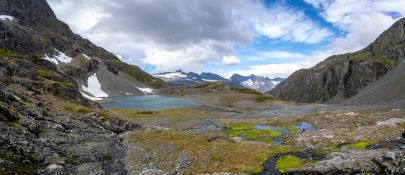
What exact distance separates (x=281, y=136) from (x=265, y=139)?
17.7 feet

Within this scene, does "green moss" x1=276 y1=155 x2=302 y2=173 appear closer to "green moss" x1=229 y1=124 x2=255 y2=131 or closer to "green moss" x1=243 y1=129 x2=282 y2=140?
"green moss" x1=243 y1=129 x2=282 y2=140

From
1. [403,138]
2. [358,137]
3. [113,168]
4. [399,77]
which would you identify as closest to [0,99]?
[113,168]

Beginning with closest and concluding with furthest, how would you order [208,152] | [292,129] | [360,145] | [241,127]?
[208,152] < [360,145] < [292,129] < [241,127]

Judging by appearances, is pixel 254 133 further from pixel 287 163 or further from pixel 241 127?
pixel 287 163

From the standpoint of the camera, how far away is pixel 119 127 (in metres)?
75.3

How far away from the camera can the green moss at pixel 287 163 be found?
157 feet

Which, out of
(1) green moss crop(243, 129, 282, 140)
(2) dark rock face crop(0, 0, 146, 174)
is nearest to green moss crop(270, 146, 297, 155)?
(1) green moss crop(243, 129, 282, 140)

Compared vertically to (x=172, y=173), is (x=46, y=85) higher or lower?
higher

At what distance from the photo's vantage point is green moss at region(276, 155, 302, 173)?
157 feet

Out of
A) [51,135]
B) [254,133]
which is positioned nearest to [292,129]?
[254,133]

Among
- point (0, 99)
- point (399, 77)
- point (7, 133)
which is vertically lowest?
point (7, 133)

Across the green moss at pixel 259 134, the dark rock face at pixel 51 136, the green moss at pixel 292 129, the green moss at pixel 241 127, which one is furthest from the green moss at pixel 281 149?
the green moss at pixel 241 127

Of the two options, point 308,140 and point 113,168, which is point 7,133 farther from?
point 308,140

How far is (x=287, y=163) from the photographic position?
50031 millimetres
